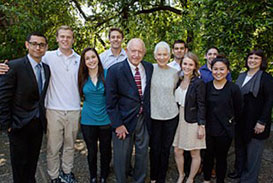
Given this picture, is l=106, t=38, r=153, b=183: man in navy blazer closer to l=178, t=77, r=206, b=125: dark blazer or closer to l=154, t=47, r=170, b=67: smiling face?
l=154, t=47, r=170, b=67: smiling face

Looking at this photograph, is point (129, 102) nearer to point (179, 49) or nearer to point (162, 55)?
point (162, 55)

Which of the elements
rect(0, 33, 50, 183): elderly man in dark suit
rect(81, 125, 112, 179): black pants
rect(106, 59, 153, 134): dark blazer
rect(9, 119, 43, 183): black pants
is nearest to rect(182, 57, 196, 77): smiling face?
rect(106, 59, 153, 134): dark blazer

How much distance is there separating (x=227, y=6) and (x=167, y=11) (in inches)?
154

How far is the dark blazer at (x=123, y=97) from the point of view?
2.70m

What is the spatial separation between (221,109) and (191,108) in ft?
1.21

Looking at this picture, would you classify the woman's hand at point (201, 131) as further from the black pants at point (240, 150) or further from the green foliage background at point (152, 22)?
the green foliage background at point (152, 22)

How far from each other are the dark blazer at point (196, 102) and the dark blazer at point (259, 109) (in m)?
0.68

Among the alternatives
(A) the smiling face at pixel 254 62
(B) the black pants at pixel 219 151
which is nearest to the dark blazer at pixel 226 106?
(B) the black pants at pixel 219 151

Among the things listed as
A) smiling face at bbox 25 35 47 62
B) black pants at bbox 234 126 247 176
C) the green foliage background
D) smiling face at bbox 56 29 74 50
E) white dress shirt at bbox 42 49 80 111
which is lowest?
black pants at bbox 234 126 247 176

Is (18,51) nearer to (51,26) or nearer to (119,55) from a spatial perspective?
(51,26)

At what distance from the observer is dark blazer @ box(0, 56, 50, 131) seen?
7.88ft

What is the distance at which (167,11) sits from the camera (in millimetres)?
7102

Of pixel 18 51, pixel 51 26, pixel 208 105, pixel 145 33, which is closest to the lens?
pixel 208 105

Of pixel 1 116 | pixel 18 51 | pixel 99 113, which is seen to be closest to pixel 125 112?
pixel 99 113
